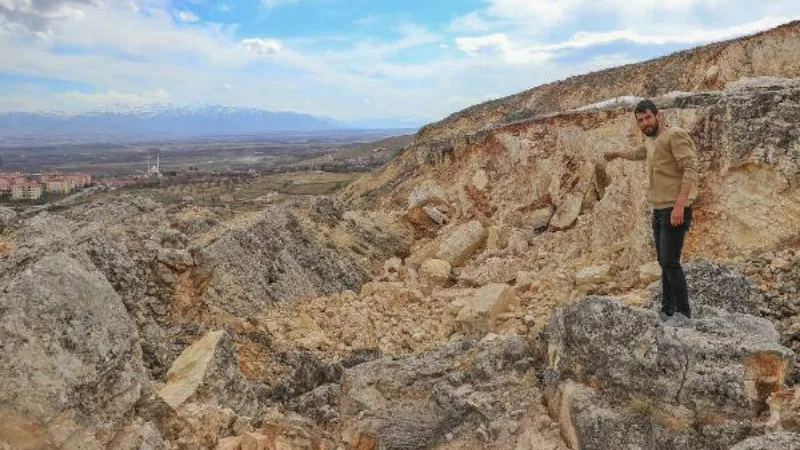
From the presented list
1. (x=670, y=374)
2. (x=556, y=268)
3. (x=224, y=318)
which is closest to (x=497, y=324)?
(x=556, y=268)

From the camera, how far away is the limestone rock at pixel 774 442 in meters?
4.53

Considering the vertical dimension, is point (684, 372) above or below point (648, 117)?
below

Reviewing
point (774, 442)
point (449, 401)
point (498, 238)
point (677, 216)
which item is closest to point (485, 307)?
point (449, 401)

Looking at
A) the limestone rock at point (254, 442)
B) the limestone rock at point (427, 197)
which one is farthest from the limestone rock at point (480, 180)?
the limestone rock at point (254, 442)

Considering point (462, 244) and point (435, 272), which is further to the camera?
point (462, 244)

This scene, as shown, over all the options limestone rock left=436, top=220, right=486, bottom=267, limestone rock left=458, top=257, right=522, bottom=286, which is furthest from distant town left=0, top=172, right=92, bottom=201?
limestone rock left=458, top=257, right=522, bottom=286

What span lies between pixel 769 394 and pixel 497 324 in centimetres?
529

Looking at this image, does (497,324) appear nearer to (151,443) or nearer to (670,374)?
(670,374)

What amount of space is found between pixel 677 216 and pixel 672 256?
42 cm

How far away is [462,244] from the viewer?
49.7 ft

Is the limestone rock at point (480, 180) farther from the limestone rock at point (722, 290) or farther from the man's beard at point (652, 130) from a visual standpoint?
the man's beard at point (652, 130)

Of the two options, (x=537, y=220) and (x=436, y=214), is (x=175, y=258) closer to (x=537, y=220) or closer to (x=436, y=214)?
(x=537, y=220)

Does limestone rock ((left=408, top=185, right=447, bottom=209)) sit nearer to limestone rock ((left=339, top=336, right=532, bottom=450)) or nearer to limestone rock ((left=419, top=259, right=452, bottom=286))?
limestone rock ((left=419, top=259, right=452, bottom=286))

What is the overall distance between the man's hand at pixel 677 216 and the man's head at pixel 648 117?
0.72 meters
